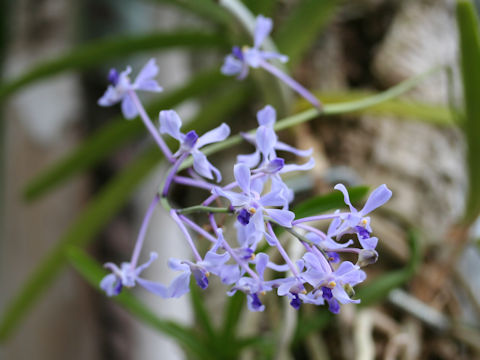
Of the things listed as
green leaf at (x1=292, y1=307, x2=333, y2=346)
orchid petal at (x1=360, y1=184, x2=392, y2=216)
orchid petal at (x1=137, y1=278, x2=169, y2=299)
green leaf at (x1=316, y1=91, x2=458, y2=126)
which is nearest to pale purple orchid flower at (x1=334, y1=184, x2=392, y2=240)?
orchid petal at (x1=360, y1=184, x2=392, y2=216)

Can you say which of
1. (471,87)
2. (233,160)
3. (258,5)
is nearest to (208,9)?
(258,5)

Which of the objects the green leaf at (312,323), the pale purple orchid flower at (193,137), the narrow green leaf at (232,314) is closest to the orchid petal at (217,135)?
the pale purple orchid flower at (193,137)

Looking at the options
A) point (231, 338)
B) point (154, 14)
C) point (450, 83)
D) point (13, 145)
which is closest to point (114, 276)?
point (231, 338)

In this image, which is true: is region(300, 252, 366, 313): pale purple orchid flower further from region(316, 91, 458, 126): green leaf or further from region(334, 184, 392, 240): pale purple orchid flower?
region(316, 91, 458, 126): green leaf

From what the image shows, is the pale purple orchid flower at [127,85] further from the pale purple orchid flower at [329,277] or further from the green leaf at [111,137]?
the green leaf at [111,137]

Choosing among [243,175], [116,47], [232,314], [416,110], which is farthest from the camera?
[116,47]

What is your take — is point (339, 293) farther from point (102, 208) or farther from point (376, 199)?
point (102, 208)
